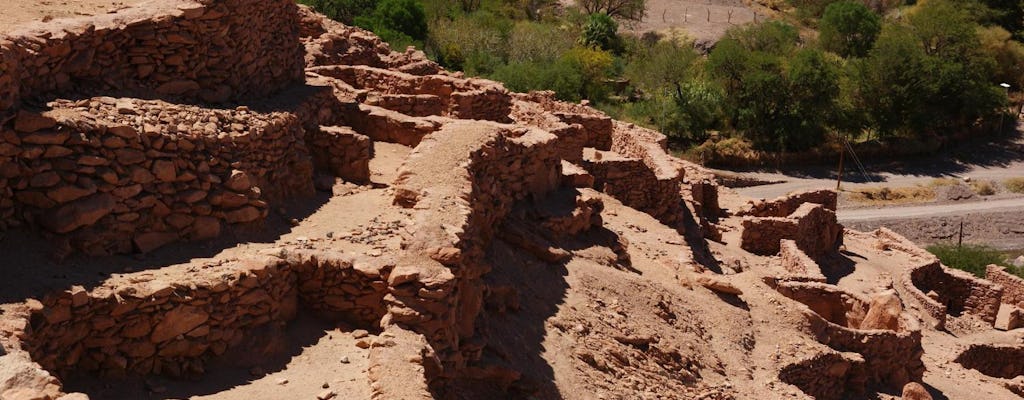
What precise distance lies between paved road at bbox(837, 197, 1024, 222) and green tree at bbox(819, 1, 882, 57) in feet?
60.5

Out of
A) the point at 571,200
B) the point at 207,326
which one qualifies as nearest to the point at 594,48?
the point at 571,200

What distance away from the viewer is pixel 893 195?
4325 cm

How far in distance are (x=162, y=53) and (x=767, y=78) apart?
3762 cm

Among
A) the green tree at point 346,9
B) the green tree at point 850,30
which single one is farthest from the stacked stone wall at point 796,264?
the green tree at point 850,30

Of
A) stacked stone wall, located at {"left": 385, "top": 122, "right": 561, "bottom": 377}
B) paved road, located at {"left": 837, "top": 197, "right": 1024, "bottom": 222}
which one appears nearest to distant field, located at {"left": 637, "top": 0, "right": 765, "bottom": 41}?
paved road, located at {"left": 837, "top": 197, "right": 1024, "bottom": 222}

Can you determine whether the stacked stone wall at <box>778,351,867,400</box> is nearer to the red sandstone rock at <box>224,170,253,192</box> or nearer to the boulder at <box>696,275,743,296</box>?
the boulder at <box>696,275,743,296</box>

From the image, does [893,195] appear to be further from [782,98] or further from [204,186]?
[204,186]

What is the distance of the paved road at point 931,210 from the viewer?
40.1 m

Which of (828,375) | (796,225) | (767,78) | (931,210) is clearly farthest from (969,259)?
(767,78)

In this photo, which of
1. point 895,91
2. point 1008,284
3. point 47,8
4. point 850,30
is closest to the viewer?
point 47,8

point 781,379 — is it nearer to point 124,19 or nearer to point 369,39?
point 124,19

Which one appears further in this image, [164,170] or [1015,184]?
[1015,184]

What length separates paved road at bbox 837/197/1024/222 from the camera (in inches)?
1578

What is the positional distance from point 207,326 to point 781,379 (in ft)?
27.8
